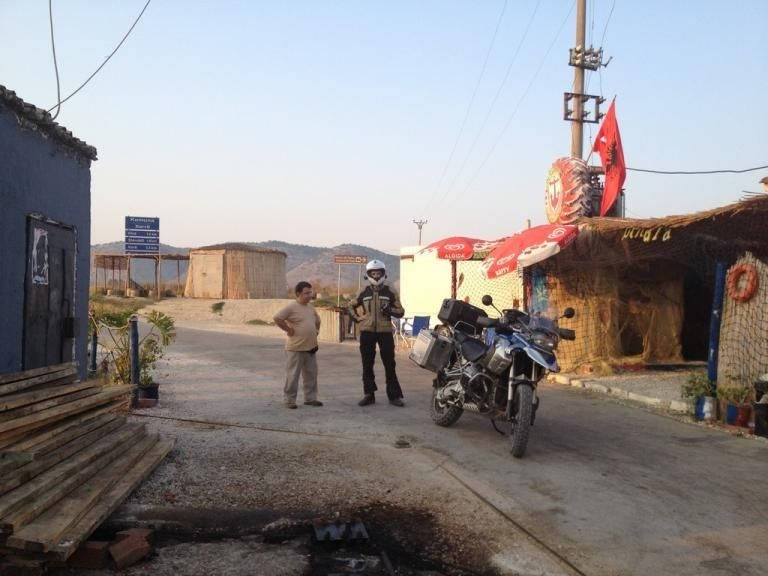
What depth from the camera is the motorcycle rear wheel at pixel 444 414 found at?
22.6 feet

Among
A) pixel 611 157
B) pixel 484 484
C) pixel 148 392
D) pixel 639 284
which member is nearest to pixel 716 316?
pixel 639 284

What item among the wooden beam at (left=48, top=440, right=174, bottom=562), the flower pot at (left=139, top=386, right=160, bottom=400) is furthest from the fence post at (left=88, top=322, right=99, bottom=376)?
the wooden beam at (left=48, top=440, right=174, bottom=562)

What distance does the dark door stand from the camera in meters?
6.10

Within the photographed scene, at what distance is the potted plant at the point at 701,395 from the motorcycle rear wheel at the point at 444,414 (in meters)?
2.97

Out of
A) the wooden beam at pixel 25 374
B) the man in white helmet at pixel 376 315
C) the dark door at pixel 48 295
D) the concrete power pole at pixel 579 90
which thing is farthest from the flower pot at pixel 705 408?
the concrete power pole at pixel 579 90

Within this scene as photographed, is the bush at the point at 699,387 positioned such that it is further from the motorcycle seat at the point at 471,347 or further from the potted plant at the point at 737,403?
the motorcycle seat at the point at 471,347

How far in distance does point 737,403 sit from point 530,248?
13.0 ft

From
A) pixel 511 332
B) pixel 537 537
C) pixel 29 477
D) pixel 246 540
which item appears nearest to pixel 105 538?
pixel 29 477

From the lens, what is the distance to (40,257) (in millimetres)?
6336

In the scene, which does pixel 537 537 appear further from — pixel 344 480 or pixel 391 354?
pixel 391 354

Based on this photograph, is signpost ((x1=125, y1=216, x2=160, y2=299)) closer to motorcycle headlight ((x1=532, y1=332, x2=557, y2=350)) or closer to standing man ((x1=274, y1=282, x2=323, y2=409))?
standing man ((x1=274, y1=282, x2=323, y2=409))

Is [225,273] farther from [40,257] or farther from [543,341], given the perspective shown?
[543,341]

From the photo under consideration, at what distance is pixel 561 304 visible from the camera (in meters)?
11.9

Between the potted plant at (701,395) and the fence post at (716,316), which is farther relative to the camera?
the fence post at (716,316)
